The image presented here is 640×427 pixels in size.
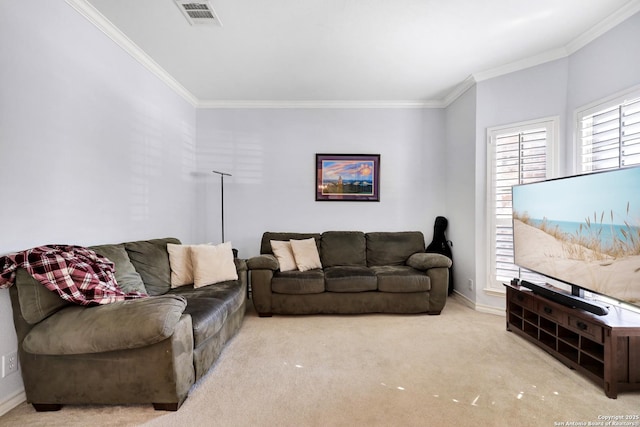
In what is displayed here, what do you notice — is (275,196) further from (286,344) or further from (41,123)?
(41,123)

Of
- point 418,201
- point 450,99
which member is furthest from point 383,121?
point 418,201

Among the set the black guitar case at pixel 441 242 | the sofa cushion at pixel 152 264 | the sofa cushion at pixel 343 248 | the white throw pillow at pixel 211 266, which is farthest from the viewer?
the black guitar case at pixel 441 242

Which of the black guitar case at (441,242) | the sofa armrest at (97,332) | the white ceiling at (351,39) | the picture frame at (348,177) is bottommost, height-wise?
the sofa armrest at (97,332)

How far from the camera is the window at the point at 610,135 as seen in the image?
2.30 metres

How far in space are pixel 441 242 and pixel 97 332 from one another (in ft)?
12.9

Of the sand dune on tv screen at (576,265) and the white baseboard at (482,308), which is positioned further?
the white baseboard at (482,308)

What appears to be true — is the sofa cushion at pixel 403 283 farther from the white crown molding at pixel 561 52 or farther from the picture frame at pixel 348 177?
the white crown molding at pixel 561 52

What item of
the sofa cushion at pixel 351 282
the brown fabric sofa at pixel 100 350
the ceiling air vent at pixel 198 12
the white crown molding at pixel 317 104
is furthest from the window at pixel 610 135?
the brown fabric sofa at pixel 100 350

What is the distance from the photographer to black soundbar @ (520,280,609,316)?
6.81ft

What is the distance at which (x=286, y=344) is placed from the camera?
273 cm

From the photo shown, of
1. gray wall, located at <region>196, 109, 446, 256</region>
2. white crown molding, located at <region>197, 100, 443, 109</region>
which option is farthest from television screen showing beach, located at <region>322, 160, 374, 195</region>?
white crown molding, located at <region>197, 100, 443, 109</region>

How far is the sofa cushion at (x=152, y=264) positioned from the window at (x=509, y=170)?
3.47 meters

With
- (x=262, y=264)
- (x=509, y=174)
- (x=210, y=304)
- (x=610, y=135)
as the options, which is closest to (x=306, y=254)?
(x=262, y=264)

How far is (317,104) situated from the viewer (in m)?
4.46
